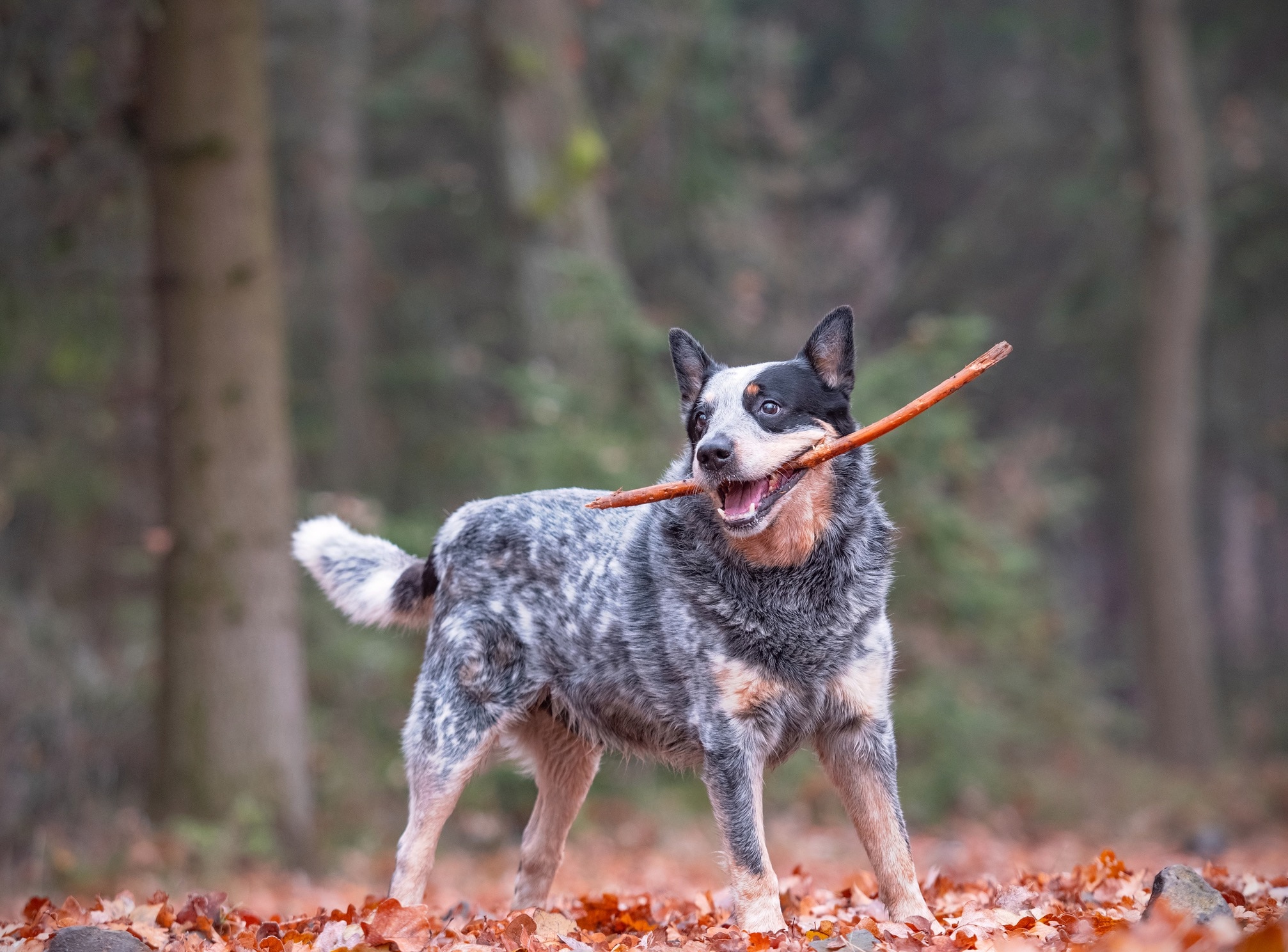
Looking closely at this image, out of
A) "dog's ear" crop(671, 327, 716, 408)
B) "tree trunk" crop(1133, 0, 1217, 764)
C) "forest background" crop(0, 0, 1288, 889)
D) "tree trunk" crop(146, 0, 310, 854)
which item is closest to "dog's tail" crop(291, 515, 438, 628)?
"dog's ear" crop(671, 327, 716, 408)

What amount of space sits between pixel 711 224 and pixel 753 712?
14.1 metres

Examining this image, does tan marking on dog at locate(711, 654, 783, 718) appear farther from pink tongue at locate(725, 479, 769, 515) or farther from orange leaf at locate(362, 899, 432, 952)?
orange leaf at locate(362, 899, 432, 952)

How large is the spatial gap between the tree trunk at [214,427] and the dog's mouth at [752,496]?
17.6 feet

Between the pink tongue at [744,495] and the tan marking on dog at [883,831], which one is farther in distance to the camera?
the tan marking on dog at [883,831]

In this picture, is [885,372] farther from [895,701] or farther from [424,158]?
[424,158]

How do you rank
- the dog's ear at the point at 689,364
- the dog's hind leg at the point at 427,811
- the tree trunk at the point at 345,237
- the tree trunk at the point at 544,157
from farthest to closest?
the tree trunk at the point at 345,237 < the tree trunk at the point at 544,157 < the dog's ear at the point at 689,364 < the dog's hind leg at the point at 427,811

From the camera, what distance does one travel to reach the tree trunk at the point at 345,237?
16.2m

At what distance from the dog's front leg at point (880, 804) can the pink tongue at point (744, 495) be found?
852 mm

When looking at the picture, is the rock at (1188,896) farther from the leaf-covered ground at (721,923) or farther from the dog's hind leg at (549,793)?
the dog's hind leg at (549,793)

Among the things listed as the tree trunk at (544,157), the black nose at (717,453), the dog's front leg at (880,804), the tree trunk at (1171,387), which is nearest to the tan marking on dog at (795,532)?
the black nose at (717,453)

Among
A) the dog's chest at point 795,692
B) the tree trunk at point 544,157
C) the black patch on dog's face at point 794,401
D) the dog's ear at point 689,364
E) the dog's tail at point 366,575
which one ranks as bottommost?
the dog's chest at point 795,692

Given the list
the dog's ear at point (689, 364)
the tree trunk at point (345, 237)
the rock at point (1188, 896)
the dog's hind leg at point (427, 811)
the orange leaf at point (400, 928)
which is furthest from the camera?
the tree trunk at point (345, 237)

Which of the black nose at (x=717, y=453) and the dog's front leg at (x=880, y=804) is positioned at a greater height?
the black nose at (x=717, y=453)

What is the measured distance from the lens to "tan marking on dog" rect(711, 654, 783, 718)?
397 cm
